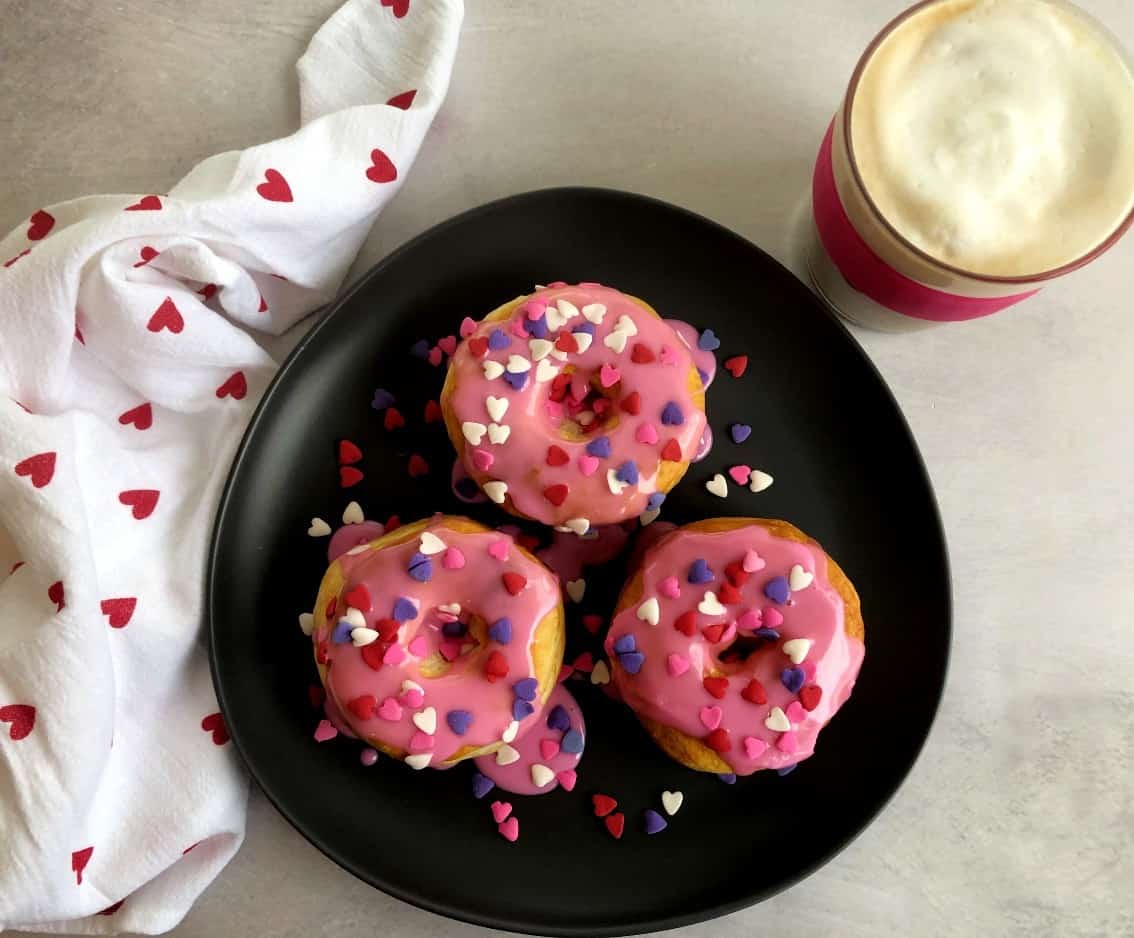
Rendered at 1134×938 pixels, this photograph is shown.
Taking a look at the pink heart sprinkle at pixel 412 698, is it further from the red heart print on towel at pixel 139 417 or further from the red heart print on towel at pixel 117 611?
the red heart print on towel at pixel 139 417

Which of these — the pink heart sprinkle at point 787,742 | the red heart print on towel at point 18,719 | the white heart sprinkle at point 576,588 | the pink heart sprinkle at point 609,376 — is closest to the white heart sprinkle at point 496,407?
the pink heart sprinkle at point 609,376

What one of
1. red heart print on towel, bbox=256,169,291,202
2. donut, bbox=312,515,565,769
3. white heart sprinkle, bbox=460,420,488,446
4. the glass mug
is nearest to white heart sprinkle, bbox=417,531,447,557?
donut, bbox=312,515,565,769

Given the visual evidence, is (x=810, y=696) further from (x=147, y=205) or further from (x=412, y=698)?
(x=147, y=205)

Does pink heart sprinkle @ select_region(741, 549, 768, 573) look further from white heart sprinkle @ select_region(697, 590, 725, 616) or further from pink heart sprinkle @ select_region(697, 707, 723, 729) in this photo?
pink heart sprinkle @ select_region(697, 707, 723, 729)

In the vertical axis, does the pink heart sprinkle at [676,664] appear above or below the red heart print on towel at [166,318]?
below

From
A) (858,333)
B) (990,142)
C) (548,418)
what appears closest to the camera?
(990,142)

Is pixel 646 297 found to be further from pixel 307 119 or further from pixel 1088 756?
pixel 1088 756

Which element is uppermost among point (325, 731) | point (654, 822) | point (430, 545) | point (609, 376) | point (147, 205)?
point (147, 205)

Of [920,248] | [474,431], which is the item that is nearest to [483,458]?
[474,431]
